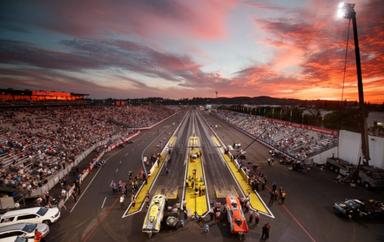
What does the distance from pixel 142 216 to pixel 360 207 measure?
18.7 m

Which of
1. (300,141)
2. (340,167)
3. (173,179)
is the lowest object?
(173,179)

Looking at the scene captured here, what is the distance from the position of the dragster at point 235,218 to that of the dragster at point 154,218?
5.51 meters

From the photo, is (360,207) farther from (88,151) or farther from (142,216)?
(88,151)

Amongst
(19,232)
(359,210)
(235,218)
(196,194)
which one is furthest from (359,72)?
(19,232)

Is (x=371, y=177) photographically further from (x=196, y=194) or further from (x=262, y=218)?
(x=196, y=194)

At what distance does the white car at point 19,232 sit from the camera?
14409 mm

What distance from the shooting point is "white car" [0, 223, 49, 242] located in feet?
47.3

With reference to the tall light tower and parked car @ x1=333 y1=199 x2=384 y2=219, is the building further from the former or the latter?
parked car @ x1=333 y1=199 x2=384 y2=219

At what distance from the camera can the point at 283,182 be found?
25172 mm

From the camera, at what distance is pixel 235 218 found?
51.7 feet

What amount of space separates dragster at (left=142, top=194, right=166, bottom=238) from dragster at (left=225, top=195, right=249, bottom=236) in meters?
5.51

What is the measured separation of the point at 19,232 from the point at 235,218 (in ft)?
52.0

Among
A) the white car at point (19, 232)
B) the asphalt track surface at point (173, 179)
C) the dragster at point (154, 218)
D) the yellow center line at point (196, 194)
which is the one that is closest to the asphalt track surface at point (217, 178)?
the yellow center line at point (196, 194)

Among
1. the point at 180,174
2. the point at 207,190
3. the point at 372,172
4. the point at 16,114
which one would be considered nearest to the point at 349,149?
the point at 372,172
